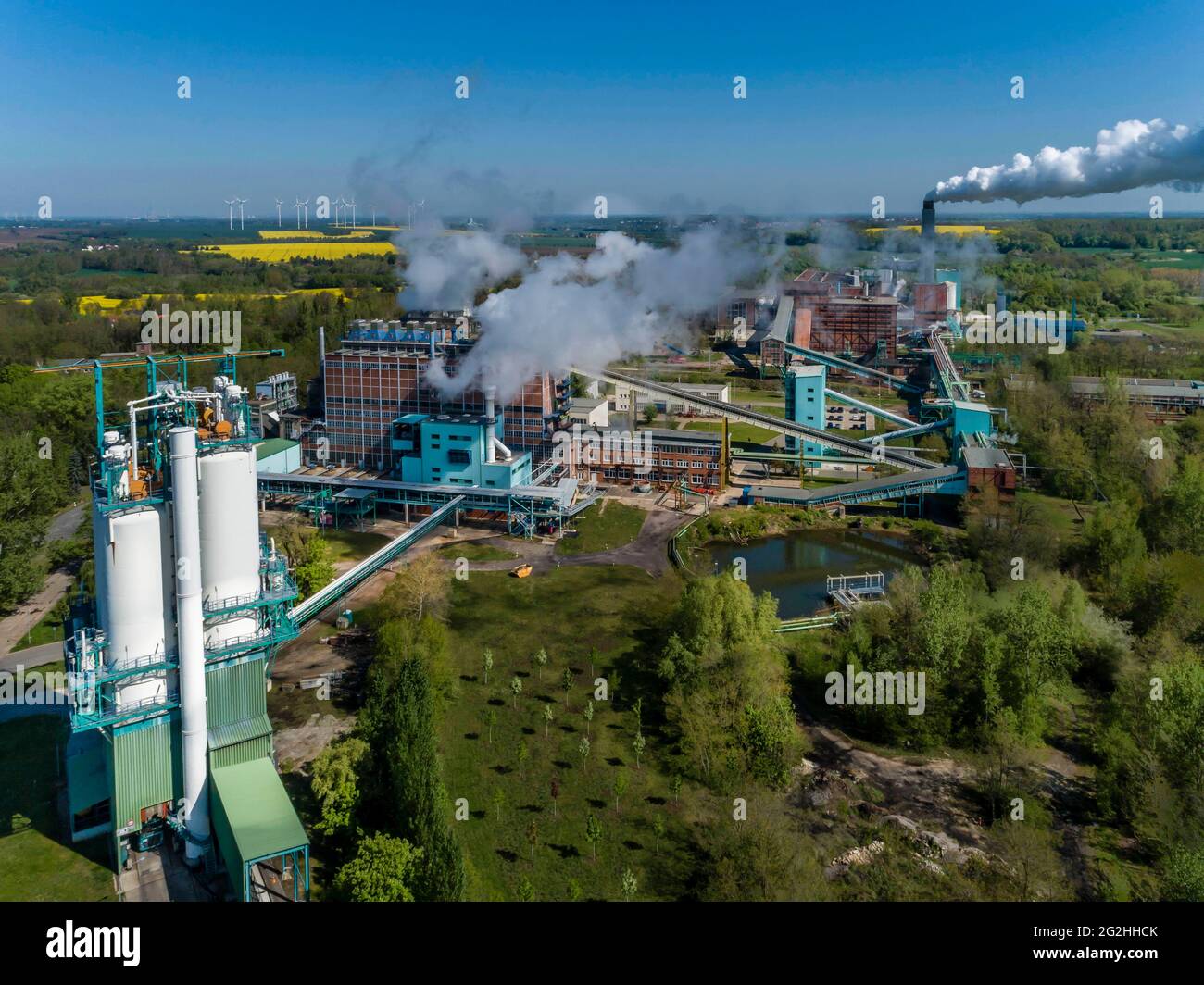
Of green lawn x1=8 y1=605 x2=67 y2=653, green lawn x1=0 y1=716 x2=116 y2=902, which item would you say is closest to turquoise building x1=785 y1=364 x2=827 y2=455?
green lawn x1=8 y1=605 x2=67 y2=653

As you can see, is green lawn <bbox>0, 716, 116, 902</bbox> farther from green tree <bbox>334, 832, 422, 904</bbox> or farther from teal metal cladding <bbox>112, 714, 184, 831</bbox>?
green tree <bbox>334, 832, 422, 904</bbox>

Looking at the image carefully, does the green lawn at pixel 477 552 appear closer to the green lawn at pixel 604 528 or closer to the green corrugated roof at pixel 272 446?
the green lawn at pixel 604 528

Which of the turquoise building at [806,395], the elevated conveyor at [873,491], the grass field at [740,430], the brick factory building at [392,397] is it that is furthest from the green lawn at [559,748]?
the turquoise building at [806,395]

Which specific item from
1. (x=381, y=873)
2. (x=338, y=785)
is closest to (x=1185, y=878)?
(x=381, y=873)

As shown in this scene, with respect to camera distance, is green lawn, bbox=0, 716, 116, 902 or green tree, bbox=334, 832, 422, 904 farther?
green lawn, bbox=0, 716, 116, 902

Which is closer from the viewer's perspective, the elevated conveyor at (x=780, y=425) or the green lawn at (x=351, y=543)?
the green lawn at (x=351, y=543)

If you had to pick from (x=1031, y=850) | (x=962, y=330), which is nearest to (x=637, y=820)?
(x=1031, y=850)

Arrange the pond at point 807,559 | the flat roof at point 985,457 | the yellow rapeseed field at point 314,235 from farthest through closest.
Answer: the yellow rapeseed field at point 314,235
the flat roof at point 985,457
the pond at point 807,559
